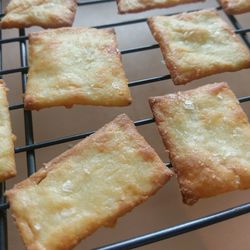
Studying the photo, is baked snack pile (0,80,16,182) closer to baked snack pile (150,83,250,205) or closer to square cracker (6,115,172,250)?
square cracker (6,115,172,250)

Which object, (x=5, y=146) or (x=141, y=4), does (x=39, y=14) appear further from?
(x=5, y=146)

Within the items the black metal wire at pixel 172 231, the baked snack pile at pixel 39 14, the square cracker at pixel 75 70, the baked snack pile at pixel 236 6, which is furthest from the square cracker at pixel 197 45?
the black metal wire at pixel 172 231

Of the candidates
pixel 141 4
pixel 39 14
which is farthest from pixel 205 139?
pixel 39 14

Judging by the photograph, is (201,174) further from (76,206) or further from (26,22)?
(26,22)

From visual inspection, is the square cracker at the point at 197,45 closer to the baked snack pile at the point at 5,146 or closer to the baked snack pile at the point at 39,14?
the baked snack pile at the point at 39,14

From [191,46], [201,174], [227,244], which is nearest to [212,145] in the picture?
[201,174]
